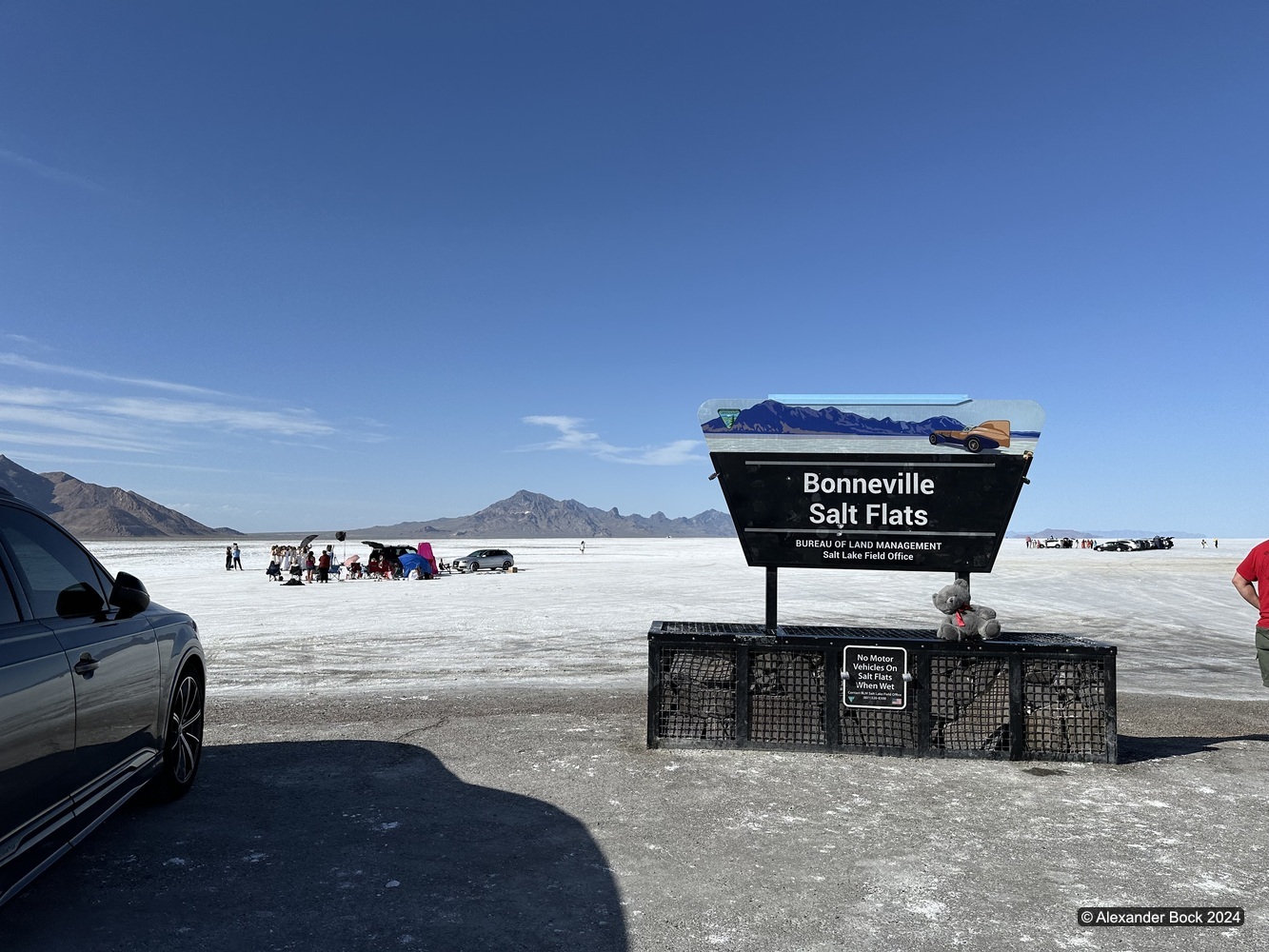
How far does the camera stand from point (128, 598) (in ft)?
13.6

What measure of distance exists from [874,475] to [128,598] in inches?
207

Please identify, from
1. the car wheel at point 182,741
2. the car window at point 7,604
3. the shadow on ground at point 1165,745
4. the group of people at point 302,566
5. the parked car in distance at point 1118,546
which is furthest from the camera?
the parked car in distance at point 1118,546

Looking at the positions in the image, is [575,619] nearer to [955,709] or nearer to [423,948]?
[955,709]

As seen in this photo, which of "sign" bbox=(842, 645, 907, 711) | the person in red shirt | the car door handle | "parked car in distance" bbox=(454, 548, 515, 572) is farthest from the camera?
"parked car in distance" bbox=(454, 548, 515, 572)

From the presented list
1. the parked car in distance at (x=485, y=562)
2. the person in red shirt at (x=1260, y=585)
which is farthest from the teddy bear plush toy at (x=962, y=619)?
the parked car in distance at (x=485, y=562)

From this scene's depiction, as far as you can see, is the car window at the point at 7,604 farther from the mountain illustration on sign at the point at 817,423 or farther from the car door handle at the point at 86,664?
the mountain illustration on sign at the point at 817,423

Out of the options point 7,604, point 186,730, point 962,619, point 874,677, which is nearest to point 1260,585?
point 962,619

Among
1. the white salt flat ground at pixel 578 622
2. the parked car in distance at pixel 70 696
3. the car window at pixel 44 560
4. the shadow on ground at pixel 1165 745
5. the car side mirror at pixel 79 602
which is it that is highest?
the car window at pixel 44 560

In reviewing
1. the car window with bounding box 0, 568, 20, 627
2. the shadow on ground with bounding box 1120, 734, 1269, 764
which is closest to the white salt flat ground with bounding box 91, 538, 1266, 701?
the shadow on ground with bounding box 1120, 734, 1269, 764

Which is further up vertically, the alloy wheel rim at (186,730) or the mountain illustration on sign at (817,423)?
the mountain illustration on sign at (817,423)

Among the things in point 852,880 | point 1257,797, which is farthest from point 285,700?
point 1257,797

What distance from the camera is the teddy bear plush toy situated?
6086mm

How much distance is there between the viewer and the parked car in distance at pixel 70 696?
3002 millimetres

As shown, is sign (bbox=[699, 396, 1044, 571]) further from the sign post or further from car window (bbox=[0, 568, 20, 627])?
car window (bbox=[0, 568, 20, 627])
